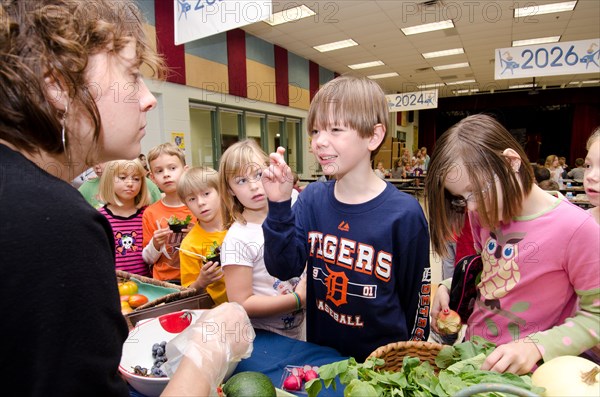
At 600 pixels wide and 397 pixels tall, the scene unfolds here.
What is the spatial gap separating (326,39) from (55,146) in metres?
8.40

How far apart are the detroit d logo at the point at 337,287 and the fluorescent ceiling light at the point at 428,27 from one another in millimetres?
7671

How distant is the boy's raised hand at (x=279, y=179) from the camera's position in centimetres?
111

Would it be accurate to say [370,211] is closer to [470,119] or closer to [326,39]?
[470,119]

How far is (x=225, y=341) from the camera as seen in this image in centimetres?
75

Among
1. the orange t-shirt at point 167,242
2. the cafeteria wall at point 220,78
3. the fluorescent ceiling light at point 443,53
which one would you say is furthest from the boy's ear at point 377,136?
the fluorescent ceiling light at point 443,53

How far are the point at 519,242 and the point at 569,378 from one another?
1.67ft

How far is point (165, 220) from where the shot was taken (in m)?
2.28

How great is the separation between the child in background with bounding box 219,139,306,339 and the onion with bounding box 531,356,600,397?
859 millimetres

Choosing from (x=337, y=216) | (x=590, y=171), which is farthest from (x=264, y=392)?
(x=590, y=171)

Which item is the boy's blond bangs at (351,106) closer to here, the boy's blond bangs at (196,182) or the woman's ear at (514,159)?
the woman's ear at (514,159)

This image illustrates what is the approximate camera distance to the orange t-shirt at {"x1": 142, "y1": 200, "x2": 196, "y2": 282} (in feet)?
6.98

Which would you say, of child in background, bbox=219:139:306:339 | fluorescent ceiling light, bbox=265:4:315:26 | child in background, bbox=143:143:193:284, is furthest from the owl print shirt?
fluorescent ceiling light, bbox=265:4:315:26

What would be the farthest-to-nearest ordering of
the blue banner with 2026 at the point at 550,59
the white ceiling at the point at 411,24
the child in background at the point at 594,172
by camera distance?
the white ceiling at the point at 411,24 < the blue banner with 2026 at the point at 550,59 < the child in background at the point at 594,172

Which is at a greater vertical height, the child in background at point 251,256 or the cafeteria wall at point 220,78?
the cafeteria wall at point 220,78
